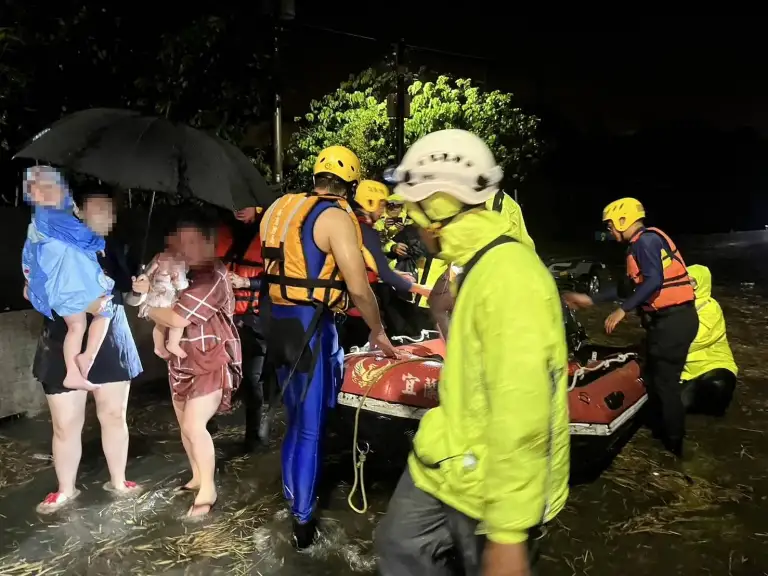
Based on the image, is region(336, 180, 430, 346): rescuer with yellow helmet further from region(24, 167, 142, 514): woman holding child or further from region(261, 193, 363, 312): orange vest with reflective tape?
region(24, 167, 142, 514): woman holding child

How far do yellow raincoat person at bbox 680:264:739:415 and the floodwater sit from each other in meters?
0.45

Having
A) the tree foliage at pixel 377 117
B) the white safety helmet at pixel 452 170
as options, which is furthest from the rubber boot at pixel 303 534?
the tree foliage at pixel 377 117

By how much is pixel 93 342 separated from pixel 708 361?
529 centimetres

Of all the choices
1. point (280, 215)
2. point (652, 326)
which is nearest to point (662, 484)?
point (652, 326)

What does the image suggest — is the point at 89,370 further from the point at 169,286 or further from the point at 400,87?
the point at 400,87

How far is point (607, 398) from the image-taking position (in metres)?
5.09

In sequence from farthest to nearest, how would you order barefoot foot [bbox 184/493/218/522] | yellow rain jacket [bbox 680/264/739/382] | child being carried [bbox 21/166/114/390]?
yellow rain jacket [bbox 680/264/739/382], barefoot foot [bbox 184/493/218/522], child being carried [bbox 21/166/114/390]

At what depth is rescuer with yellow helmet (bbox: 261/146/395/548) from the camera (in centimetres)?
373

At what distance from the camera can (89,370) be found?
4305 mm

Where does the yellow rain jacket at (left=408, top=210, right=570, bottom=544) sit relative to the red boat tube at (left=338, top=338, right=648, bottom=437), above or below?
above

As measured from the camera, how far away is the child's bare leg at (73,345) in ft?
13.7

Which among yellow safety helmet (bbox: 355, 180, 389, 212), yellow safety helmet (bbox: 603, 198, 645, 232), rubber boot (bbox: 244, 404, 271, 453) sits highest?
yellow safety helmet (bbox: 355, 180, 389, 212)

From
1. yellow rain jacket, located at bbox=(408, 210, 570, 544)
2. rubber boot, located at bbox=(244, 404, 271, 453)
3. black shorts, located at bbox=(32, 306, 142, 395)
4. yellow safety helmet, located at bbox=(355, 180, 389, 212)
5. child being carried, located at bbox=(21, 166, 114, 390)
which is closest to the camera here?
yellow rain jacket, located at bbox=(408, 210, 570, 544)

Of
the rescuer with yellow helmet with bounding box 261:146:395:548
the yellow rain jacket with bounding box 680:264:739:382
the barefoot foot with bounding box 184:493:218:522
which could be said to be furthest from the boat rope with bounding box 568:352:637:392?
the barefoot foot with bounding box 184:493:218:522
